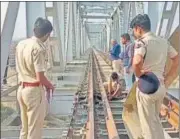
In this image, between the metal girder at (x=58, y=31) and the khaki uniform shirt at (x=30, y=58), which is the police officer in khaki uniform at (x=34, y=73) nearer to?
the khaki uniform shirt at (x=30, y=58)

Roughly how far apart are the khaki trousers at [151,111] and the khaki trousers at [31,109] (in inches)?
41.3

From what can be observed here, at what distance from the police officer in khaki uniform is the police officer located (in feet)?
3.10

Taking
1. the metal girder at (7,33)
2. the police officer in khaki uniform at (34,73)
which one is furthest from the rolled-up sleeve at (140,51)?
the metal girder at (7,33)

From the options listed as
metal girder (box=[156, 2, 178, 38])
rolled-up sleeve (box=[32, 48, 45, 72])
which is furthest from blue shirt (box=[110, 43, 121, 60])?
rolled-up sleeve (box=[32, 48, 45, 72])

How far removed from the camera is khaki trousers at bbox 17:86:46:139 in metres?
4.67

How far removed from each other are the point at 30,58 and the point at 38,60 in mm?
101

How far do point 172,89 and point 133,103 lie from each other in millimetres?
4548

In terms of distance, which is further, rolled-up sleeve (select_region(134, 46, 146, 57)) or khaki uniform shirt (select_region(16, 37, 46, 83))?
khaki uniform shirt (select_region(16, 37, 46, 83))

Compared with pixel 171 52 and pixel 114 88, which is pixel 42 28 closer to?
pixel 171 52

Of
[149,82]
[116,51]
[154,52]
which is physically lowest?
[116,51]

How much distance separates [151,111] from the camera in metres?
4.48

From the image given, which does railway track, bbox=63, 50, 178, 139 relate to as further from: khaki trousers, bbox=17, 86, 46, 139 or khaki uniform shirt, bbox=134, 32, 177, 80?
khaki uniform shirt, bbox=134, 32, 177, 80

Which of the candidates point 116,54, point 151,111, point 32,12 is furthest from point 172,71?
point 116,54

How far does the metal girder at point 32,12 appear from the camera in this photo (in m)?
8.98
